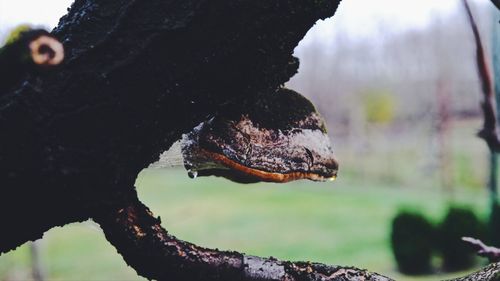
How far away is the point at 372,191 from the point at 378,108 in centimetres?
674

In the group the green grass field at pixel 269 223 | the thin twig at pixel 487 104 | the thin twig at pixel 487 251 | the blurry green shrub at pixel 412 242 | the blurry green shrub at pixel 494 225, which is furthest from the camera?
the green grass field at pixel 269 223

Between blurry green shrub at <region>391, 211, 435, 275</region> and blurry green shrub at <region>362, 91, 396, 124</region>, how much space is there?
15801 mm

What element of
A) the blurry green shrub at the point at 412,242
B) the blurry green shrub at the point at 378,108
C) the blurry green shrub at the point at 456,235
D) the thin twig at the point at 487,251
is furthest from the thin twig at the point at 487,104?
the blurry green shrub at the point at 378,108

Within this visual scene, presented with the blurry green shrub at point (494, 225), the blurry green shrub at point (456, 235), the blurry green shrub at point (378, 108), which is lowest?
the blurry green shrub at point (494, 225)

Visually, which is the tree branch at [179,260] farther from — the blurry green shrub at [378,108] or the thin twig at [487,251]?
the blurry green shrub at [378,108]

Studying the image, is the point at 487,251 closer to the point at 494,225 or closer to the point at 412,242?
the point at 494,225

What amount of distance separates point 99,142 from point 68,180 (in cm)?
7

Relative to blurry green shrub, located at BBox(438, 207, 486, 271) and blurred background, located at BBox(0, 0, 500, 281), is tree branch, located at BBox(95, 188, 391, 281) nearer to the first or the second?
blurred background, located at BBox(0, 0, 500, 281)

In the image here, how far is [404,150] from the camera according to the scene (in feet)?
86.6

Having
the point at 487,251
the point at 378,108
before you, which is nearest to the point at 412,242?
the point at 487,251

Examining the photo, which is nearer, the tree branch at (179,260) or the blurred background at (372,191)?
the tree branch at (179,260)

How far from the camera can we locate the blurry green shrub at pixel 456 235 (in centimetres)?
1109

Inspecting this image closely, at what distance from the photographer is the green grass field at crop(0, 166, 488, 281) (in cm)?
1283

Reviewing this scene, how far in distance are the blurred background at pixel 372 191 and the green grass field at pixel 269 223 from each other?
4 cm
